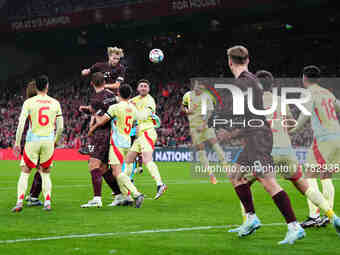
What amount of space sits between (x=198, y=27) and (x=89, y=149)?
28881mm

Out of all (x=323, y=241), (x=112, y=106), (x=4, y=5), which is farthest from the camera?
(x=4, y=5)

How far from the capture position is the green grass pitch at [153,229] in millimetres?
6543

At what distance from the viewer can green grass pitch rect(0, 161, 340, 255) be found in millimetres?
6543

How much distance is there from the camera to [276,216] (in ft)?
31.0

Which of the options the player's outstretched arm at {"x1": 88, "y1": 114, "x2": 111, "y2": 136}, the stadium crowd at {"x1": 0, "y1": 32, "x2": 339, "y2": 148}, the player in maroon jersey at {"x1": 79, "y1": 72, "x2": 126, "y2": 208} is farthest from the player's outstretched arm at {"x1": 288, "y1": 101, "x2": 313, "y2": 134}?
the stadium crowd at {"x1": 0, "y1": 32, "x2": 339, "y2": 148}

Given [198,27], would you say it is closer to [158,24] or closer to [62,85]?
[158,24]

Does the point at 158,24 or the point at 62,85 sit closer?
the point at 158,24

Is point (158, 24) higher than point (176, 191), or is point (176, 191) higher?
point (158, 24)

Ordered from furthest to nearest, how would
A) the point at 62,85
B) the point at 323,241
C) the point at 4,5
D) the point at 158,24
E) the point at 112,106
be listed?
the point at 62,85
the point at 4,5
the point at 158,24
the point at 112,106
the point at 323,241

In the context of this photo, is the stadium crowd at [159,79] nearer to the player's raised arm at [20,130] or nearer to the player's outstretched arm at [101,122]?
the player's outstretched arm at [101,122]

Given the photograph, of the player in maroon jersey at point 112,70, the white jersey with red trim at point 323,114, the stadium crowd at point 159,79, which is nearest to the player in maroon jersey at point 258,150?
the white jersey with red trim at point 323,114

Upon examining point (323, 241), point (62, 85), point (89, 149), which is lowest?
point (323, 241)

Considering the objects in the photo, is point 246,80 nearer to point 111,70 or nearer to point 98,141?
point 98,141

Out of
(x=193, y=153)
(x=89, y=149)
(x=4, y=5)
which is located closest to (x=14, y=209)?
(x=89, y=149)
